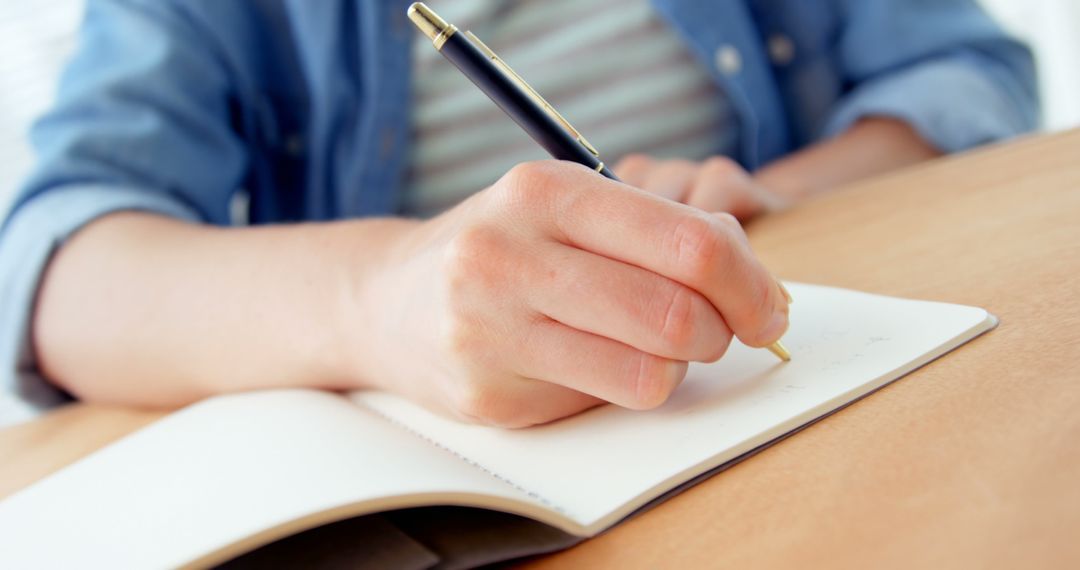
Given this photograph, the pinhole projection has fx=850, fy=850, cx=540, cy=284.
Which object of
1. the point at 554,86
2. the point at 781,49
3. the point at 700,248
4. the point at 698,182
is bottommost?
the point at 700,248

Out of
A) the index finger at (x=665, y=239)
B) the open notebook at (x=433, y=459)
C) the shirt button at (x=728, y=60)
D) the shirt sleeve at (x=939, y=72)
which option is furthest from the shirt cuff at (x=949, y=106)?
the index finger at (x=665, y=239)

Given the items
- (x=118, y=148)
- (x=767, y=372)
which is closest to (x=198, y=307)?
(x=118, y=148)

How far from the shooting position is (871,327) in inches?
15.2

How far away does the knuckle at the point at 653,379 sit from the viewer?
1.10 feet

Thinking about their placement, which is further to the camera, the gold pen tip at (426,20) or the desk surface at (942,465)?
the gold pen tip at (426,20)

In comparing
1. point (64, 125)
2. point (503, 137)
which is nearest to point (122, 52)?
point (64, 125)

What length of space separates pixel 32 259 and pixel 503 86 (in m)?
0.45

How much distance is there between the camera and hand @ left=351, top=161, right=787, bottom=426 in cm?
32

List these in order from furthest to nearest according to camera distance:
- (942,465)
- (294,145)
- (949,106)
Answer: (294,145) → (949,106) → (942,465)

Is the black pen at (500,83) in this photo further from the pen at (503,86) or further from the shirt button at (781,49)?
the shirt button at (781,49)

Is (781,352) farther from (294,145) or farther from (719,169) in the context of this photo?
(294,145)

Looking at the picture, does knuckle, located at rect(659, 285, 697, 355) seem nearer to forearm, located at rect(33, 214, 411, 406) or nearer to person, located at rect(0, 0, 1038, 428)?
person, located at rect(0, 0, 1038, 428)

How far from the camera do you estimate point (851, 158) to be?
82 centimetres

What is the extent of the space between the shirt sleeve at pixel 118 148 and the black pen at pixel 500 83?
1.22ft
